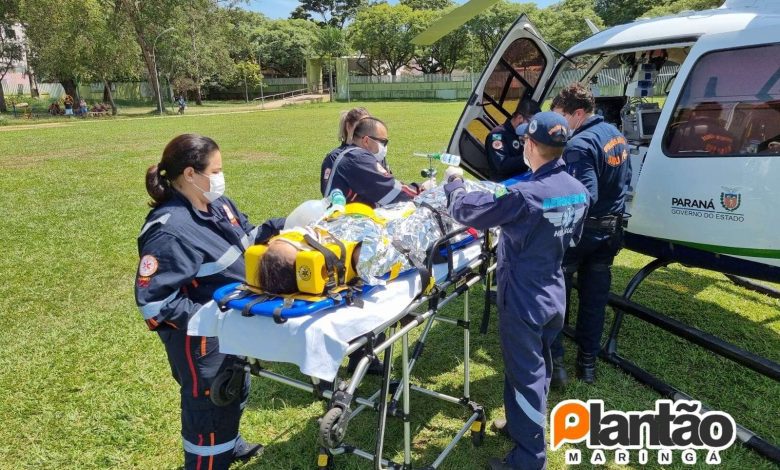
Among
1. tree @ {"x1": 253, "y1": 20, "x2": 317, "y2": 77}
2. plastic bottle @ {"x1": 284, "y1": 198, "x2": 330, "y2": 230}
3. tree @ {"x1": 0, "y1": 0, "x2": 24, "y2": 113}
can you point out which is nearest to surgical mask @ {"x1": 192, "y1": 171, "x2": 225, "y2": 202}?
plastic bottle @ {"x1": 284, "y1": 198, "x2": 330, "y2": 230}

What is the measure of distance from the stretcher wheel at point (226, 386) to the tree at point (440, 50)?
58.3m

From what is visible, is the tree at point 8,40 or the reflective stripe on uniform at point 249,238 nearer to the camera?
the reflective stripe on uniform at point 249,238

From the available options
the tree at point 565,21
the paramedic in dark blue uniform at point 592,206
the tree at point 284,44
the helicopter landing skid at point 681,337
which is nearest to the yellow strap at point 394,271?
the paramedic in dark blue uniform at point 592,206

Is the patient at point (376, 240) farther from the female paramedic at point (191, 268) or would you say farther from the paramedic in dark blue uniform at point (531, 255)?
the female paramedic at point (191, 268)

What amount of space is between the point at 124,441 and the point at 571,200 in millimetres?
3252

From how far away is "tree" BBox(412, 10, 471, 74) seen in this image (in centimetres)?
5762

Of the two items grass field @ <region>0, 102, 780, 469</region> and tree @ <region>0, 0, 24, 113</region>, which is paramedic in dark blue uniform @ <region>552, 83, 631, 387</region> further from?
tree @ <region>0, 0, 24, 113</region>

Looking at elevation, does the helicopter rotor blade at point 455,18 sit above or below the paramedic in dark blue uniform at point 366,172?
above

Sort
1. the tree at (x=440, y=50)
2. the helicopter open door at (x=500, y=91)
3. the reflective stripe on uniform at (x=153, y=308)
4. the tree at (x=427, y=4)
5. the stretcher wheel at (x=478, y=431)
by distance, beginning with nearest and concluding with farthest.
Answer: the reflective stripe on uniform at (x=153, y=308)
the stretcher wheel at (x=478, y=431)
the helicopter open door at (x=500, y=91)
the tree at (x=440, y=50)
the tree at (x=427, y=4)

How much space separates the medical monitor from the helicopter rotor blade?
1.85m

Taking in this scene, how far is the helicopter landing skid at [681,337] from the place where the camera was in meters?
3.20

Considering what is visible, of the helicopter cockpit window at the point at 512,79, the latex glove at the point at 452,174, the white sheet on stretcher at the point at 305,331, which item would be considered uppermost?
the helicopter cockpit window at the point at 512,79

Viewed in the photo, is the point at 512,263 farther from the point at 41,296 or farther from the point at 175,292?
the point at 41,296

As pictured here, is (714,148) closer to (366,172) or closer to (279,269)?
(366,172)
